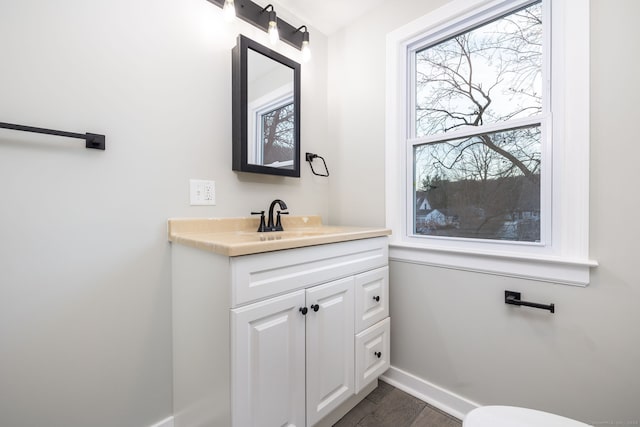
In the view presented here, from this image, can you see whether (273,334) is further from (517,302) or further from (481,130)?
(481,130)

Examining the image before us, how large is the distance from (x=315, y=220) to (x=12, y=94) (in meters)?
1.48

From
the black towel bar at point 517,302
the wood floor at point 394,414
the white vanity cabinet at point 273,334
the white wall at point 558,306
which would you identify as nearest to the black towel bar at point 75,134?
the white vanity cabinet at point 273,334

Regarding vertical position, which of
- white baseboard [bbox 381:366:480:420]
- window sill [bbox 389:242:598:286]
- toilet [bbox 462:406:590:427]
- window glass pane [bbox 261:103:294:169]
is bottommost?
white baseboard [bbox 381:366:480:420]

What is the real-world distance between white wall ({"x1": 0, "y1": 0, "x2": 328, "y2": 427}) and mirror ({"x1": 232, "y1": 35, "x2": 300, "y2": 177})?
0.29 feet

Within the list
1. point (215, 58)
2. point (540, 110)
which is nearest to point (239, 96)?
point (215, 58)

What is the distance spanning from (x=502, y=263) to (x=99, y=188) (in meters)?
1.76

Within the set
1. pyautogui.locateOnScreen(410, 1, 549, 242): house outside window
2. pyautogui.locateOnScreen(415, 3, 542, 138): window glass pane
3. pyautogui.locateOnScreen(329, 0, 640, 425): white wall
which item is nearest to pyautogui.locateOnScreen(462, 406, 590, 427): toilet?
pyautogui.locateOnScreen(329, 0, 640, 425): white wall

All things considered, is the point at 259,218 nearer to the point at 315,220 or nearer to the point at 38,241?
the point at 315,220

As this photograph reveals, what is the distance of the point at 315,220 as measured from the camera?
74.3 inches

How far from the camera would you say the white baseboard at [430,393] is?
4.43 ft

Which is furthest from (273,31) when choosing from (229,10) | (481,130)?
(481,130)

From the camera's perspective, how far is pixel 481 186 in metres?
1.36

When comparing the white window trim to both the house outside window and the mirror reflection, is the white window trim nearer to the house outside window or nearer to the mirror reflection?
the house outside window

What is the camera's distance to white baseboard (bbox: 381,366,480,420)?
1351 millimetres
